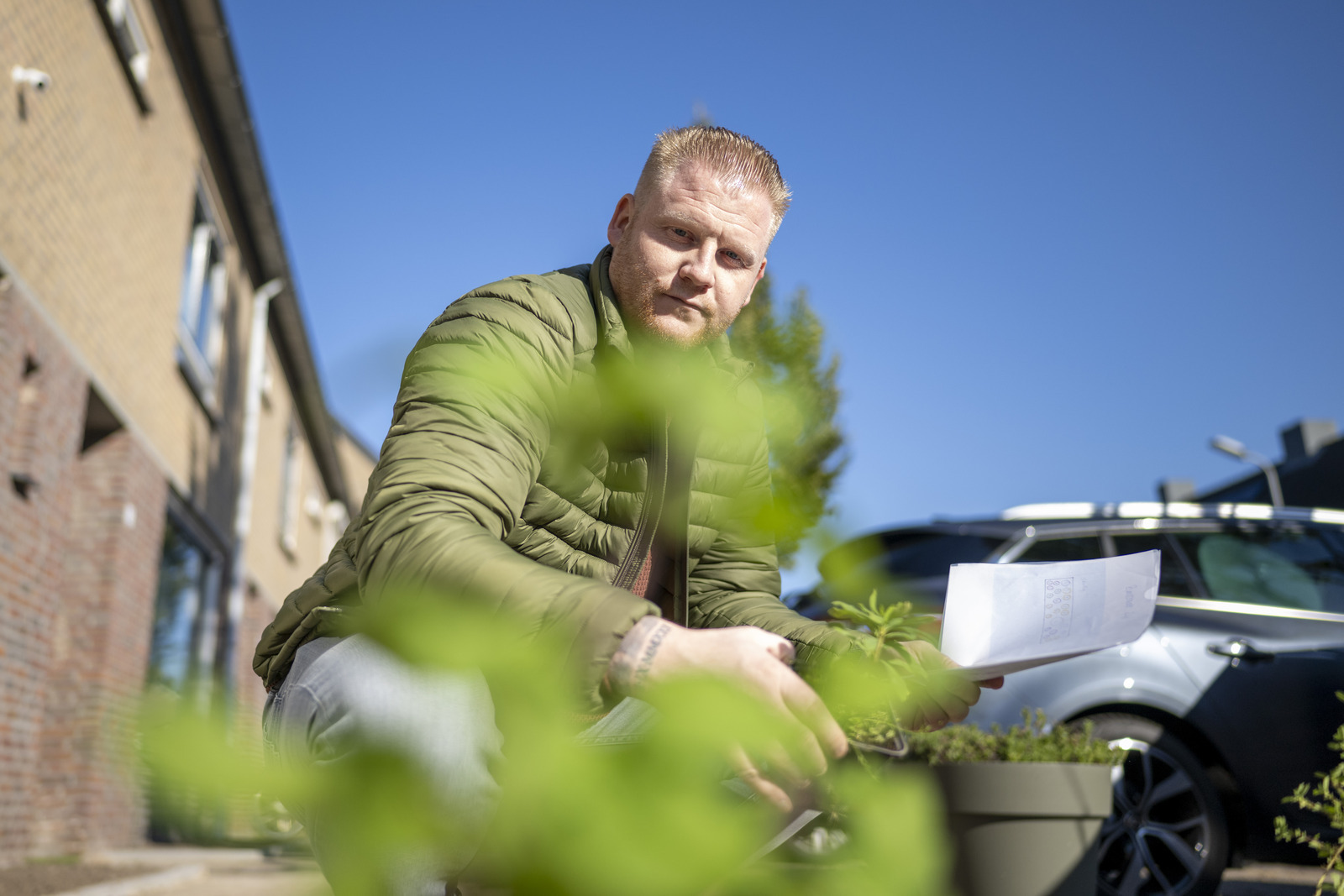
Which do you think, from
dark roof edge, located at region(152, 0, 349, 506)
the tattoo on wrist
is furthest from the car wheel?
dark roof edge, located at region(152, 0, 349, 506)

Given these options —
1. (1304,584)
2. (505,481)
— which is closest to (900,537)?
(1304,584)

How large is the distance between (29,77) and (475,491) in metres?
6.48

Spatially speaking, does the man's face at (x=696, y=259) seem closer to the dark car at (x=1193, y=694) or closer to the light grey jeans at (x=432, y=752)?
the light grey jeans at (x=432, y=752)

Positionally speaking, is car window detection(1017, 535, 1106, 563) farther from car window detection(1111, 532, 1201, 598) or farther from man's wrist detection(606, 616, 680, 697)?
man's wrist detection(606, 616, 680, 697)

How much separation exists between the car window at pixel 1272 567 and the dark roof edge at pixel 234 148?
18.9ft

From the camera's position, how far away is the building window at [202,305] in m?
10.2

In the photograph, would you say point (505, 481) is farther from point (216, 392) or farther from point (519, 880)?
point (216, 392)

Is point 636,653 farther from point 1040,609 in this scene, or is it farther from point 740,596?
point 740,596

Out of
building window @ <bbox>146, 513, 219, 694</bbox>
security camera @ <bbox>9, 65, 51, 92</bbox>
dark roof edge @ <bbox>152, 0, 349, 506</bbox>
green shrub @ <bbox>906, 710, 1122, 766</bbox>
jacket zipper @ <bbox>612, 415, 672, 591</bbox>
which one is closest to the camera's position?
jacket zipper @ <bbox>612, 415, 672, 591</bbox>

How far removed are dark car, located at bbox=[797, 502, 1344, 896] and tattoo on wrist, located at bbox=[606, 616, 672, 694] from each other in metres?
3.38

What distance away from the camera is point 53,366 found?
6656 millimetres

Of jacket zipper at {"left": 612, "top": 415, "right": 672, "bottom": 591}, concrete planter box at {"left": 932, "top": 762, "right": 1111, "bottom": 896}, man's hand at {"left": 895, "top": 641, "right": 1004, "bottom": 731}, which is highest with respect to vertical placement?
jacket zipper at {"left": 612, "top": 415, "right": 672, "bottom": 591}

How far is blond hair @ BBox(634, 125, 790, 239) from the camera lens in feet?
5.18

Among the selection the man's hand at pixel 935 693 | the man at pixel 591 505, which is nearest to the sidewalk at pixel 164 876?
the man at pixel 591 505
